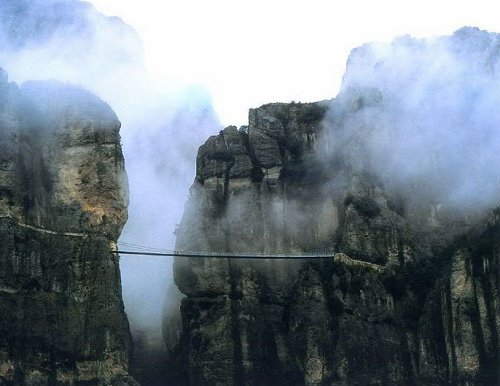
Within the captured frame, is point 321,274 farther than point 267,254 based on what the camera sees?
No

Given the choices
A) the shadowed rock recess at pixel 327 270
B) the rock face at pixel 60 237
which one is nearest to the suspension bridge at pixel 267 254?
the shadowed rock recess at pixel 327 270

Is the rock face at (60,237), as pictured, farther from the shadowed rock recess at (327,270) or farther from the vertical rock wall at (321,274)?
the shadowed rock recess at (327,270)

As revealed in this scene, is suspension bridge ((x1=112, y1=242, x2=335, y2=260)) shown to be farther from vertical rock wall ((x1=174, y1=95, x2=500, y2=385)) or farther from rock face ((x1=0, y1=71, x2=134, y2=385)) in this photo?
rock face ((x1=0, y1=71, x2=134, y2=385))

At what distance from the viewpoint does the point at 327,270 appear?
92562 millimetres

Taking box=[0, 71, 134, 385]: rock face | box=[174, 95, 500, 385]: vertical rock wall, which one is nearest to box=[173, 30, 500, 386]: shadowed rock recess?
box=[174, 95, 500, 385]: vertical rock wall

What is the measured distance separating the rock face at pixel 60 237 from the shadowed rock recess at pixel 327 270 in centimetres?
1139

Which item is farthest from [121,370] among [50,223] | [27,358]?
[50,223]

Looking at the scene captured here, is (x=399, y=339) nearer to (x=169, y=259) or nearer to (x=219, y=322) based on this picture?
(x=219, y=322)

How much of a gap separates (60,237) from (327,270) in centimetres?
2204

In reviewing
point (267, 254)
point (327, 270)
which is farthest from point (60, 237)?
point (327, 270)

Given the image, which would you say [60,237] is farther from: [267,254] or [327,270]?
[327,270]

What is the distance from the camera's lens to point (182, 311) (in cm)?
9362

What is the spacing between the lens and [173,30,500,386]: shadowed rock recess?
87.0 metres

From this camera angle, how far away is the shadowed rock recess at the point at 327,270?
87000mm
